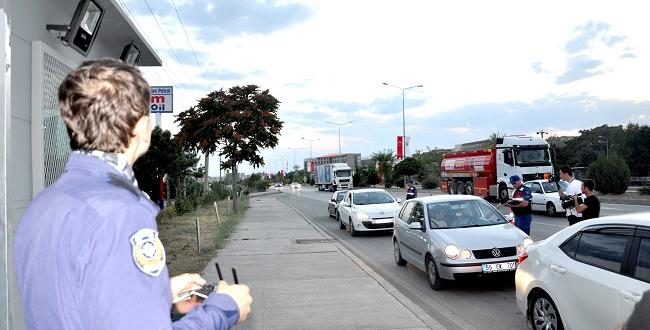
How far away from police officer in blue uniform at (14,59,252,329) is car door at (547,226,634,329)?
3.79 metres

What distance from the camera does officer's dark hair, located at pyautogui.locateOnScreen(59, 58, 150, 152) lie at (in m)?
1.66

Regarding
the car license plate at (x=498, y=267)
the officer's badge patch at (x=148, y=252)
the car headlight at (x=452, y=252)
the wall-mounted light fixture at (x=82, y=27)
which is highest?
the wall-mounted light fixture at (x=82, y=27)

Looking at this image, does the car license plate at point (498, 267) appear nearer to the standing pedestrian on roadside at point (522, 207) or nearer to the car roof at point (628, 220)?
the car roof at point (628, 220)

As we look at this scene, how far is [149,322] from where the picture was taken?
1.44m

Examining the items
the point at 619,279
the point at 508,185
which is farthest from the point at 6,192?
the point at 508,185

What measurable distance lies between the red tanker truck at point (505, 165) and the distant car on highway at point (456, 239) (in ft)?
55.0

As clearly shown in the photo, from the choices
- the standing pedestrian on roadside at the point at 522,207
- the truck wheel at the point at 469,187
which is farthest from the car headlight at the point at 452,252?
the truck wheel at the point at 469,187

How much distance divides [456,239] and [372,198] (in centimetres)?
927

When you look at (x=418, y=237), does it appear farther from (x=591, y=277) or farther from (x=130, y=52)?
(x=130, y=52)

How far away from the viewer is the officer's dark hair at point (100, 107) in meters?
1.66

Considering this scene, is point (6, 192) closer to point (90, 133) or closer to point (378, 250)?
point (90, 133)

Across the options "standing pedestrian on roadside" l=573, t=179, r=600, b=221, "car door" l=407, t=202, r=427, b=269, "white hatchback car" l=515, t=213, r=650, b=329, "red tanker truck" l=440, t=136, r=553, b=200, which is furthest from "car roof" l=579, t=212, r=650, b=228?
"red tanker truck" l=440, t=136, r=553, b=200

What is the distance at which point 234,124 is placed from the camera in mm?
25891

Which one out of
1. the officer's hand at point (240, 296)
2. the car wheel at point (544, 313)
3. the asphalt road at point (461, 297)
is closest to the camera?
the officer's hand at point (240, 296)
